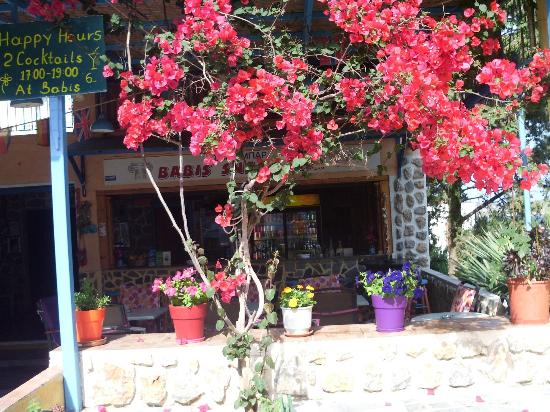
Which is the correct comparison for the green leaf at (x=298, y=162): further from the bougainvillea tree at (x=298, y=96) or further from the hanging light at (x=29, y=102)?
the hanging light at (x=29, y=102)

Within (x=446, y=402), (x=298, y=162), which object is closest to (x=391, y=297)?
(x=446, y=402)

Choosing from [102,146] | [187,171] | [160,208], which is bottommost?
[160,208]

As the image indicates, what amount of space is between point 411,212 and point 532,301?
230 inches

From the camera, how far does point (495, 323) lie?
4777 mm

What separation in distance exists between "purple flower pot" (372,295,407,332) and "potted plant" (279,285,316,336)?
0.52 metres

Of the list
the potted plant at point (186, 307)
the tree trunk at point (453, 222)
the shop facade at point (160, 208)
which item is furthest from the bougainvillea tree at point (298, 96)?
the tree trunk at point (453, 222)

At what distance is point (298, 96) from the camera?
384 centimetres

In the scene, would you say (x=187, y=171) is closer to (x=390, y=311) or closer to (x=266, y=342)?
(x=390, y=311)

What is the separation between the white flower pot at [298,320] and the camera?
4547 mm

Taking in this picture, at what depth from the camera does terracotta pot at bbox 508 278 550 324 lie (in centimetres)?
457

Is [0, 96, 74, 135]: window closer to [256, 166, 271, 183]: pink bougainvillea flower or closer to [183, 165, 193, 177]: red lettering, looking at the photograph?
[183, 165, 193, 177]: red lettering

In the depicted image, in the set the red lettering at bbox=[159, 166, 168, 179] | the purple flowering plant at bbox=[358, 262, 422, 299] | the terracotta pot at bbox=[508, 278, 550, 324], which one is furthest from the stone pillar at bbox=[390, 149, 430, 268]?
the purple flowering plant at bbox=[358, 262, 422, 299]

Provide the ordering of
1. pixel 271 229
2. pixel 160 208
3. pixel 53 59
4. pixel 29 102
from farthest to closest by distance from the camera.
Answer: pixel 271 229 → pixel 160 208 → pixel 29 102 → pixel 53 59

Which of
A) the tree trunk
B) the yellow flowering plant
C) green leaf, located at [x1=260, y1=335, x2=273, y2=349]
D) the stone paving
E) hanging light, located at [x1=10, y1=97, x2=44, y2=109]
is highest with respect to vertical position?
hanging light, located at [x1=10, y1=97, x2=44, y2=109]
